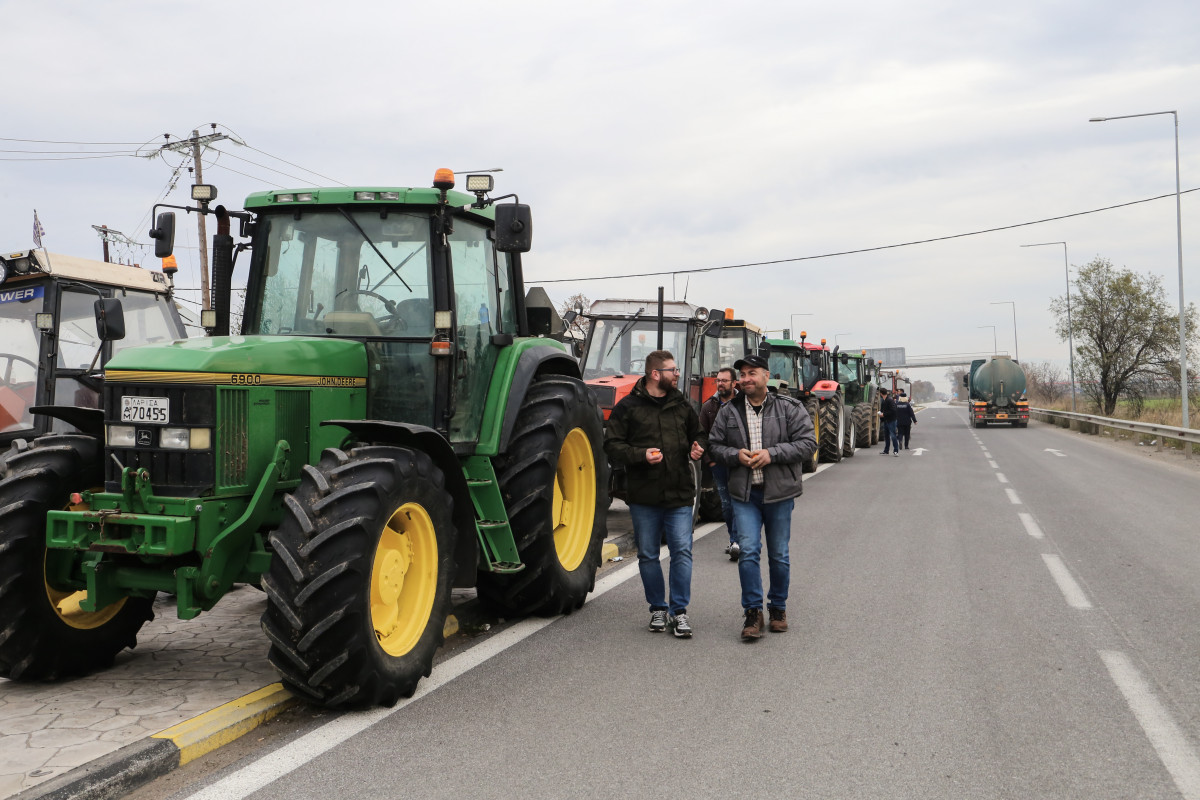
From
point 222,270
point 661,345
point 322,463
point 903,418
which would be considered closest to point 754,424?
point 322,463

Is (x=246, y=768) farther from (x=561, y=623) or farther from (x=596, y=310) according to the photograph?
(x=596, y=310)

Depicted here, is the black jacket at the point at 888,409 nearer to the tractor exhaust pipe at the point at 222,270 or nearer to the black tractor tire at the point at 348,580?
the tractor exhaust pipe at the point at 222,270

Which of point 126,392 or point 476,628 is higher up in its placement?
point 126,392

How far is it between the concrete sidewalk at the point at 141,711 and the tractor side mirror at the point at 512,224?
2.50 meters

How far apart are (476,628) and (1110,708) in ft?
12.2

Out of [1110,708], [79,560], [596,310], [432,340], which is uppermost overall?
[596,310]

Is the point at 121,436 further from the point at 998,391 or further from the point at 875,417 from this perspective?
the point at 998,391

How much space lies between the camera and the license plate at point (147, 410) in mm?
4820

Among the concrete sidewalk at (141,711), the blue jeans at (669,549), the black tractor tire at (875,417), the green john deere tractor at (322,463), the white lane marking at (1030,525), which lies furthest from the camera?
the black tractor tire at (875,417)

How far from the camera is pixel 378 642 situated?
15.7ft

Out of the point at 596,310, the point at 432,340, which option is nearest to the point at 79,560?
the point at 432,340

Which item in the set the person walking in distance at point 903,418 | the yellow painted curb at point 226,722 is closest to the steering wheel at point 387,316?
the yellow painted curb at point 226,722

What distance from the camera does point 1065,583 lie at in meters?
8.12

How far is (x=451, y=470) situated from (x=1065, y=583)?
5.39m
